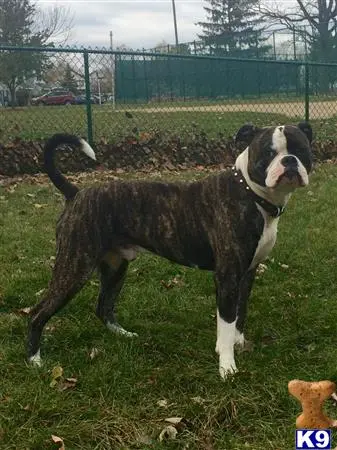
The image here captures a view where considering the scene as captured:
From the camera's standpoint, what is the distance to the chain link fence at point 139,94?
31.1 feet

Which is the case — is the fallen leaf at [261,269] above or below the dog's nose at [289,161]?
below

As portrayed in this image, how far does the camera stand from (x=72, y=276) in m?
3.34

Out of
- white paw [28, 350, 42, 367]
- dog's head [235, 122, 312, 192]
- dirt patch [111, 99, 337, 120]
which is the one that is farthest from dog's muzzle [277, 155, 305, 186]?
dirt patch [111, 99, 337, 120]

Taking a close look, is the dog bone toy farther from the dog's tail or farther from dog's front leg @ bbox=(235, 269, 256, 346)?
the dog's tail

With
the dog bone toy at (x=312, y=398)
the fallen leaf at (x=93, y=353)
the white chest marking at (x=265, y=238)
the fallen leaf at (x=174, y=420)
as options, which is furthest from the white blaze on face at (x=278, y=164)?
the fallen leaf at (x=93, y=353)

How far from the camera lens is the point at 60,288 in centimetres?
336

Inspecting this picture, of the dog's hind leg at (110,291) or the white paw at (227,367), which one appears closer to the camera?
the white paw at (227,367)

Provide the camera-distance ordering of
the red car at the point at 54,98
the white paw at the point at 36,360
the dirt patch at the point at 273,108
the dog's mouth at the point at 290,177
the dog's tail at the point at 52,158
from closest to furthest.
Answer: the dog's mouth at the point at 290,177 → the white paw at the point at 36,360 → the dog's tail at the point at 52,158 → the red car at the point at 54,98 → the dirt patch at the point at 273,108

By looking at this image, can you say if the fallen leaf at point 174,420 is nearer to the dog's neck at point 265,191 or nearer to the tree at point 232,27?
the dog's neck at point 265,191

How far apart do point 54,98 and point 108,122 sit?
6.64ft

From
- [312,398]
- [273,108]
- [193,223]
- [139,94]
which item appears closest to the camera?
[312,398]

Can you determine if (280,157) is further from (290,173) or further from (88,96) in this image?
(88,96)

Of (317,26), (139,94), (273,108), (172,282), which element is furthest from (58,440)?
(317,26)

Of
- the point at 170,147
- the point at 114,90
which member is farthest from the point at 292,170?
the point at 114,90
